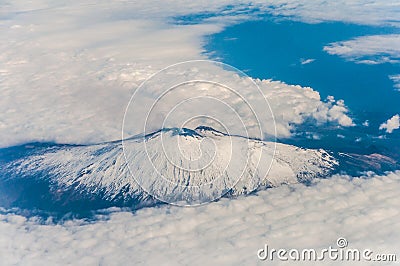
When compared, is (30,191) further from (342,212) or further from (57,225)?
(342,212)

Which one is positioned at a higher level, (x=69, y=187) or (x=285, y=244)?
(x=285, y=244)

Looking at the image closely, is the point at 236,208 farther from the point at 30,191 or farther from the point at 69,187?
the point at 30,191

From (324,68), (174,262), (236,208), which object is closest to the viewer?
(174,262)

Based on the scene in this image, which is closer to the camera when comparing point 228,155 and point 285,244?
point 285,244

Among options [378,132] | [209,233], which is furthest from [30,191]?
[378,132]

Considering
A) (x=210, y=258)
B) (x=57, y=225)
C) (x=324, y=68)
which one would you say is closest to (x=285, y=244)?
(x=210, y=258)

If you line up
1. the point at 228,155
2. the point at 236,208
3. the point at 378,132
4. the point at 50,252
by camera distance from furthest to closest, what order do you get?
the point at 378,132
the point at 228,155
the point at 236,208
the point at 50,252
